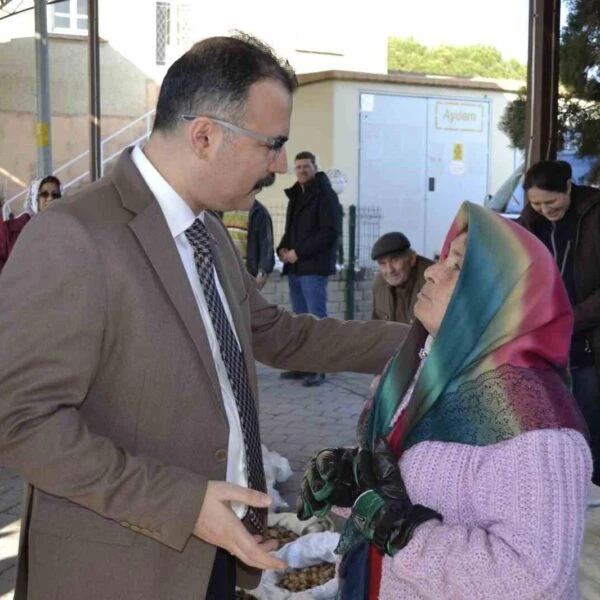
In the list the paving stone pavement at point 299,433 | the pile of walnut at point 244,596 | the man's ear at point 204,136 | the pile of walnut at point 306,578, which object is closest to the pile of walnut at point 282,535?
the pile of walnut at point 306,578

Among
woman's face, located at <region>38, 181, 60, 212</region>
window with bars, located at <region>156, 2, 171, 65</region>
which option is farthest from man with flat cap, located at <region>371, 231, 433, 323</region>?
window with bars, located at <region>156, 2, 171, 65</region>

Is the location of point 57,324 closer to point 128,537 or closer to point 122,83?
point 128,537

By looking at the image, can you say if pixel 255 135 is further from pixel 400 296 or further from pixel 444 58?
pixel 444 58

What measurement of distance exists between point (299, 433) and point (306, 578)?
294 cm

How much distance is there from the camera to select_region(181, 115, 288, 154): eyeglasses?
2.09 m

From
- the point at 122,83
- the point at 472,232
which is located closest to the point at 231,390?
the point at 472,232

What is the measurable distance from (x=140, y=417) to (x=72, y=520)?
0.26 m

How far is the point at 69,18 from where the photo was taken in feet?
72.2

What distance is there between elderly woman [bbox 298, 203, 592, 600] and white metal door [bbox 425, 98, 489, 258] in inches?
597

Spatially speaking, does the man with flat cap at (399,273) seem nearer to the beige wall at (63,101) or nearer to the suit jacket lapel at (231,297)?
the suit jacket lapel at (231,297)

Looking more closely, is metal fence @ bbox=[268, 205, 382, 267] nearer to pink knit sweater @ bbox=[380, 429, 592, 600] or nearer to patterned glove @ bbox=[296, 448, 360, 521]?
patterned glove @ bbox=[296, 448, 360, 521]

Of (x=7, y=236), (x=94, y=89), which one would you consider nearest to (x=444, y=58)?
(x=94, y=89)

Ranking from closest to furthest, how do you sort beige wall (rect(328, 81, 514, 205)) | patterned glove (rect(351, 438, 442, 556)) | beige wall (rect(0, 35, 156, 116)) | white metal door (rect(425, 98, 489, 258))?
patterned glove (rect(351, 438, 442, 556)) < beige wall (rect(328, 81, 514, 205)) < white metal door (rect(425, 98, 489, 258)) < beige wall (rect(0, 35, 156, 116))

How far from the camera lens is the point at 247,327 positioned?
95.0 inches
